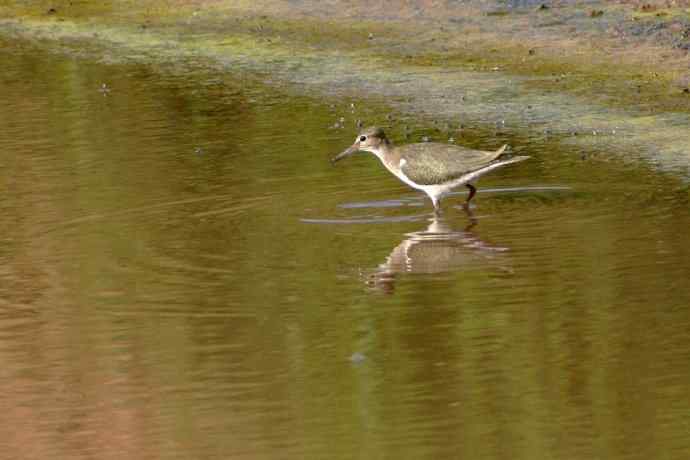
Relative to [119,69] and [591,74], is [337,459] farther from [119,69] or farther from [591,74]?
[119,69]

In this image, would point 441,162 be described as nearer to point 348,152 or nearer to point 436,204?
point 436,204

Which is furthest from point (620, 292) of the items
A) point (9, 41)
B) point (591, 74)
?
point (9, 41)

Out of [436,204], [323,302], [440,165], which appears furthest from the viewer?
[436,204]

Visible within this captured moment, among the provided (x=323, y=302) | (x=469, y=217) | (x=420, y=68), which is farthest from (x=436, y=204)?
(x=420, y=68)

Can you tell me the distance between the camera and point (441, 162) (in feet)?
43.7

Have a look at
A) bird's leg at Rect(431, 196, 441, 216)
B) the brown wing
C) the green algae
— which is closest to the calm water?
bird's leg at Rect(431, 196, 441, 216)

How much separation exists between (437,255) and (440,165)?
1.66m

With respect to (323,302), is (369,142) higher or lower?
higher

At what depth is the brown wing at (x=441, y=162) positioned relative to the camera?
520 inches

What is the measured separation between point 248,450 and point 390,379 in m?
1.19

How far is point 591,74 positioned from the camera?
1797 centimetres

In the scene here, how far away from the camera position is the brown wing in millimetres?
13211

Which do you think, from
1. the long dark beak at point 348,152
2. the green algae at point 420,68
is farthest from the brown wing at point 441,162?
the green algae at point 420,68

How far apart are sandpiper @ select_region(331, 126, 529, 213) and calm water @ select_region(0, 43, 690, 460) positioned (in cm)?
23
